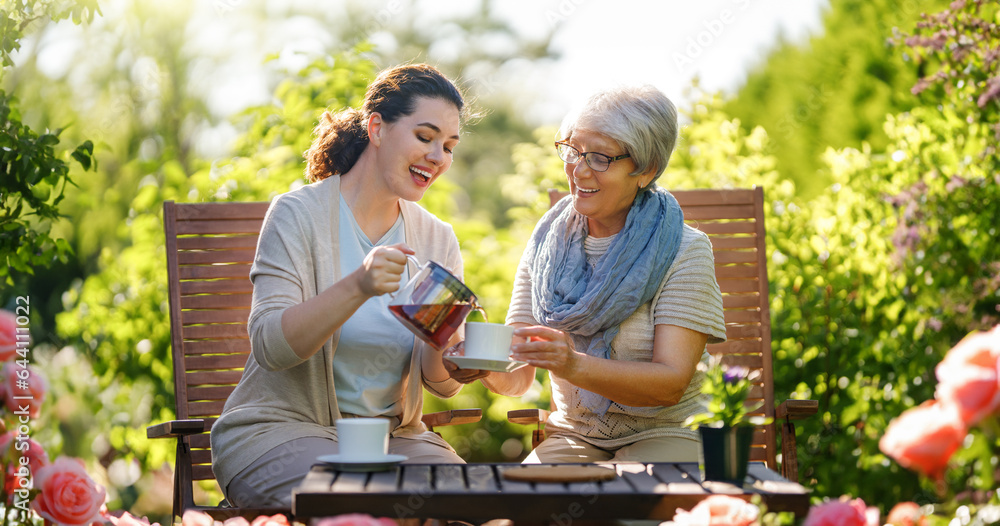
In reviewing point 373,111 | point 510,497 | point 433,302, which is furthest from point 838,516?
point 373,111

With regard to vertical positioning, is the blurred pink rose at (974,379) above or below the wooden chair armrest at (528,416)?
above

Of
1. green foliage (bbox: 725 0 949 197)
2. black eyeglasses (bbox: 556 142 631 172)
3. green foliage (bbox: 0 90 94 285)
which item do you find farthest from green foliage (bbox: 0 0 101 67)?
green foliage (bbox: 725 0 949 197)

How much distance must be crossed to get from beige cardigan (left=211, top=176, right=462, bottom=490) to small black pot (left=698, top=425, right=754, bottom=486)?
111 centimetres

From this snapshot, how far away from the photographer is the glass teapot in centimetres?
211

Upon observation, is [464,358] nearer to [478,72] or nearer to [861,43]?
[861,43]

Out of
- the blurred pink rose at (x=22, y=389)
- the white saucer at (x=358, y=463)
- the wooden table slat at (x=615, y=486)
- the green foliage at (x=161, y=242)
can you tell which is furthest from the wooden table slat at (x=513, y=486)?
the green foliage at (x=161, y=242)

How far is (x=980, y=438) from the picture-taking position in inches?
58.7

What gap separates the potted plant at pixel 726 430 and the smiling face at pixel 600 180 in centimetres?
98

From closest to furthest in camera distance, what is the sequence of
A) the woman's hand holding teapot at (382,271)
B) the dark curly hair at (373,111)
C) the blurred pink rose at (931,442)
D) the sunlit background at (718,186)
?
the blurred pink rose at (931,442) → the woman's hand holding teapot at (382,271) → the dark curly hair at (373,111) → the sunlit background at (718,186)

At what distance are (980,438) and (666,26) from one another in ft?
15.9

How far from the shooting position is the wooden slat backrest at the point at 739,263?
3.55 m

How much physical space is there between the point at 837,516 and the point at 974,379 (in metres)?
0.37

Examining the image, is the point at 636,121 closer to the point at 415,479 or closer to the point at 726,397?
the point at 726,397

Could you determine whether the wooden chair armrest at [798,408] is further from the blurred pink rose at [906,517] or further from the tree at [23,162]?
the tree at [23,162]
